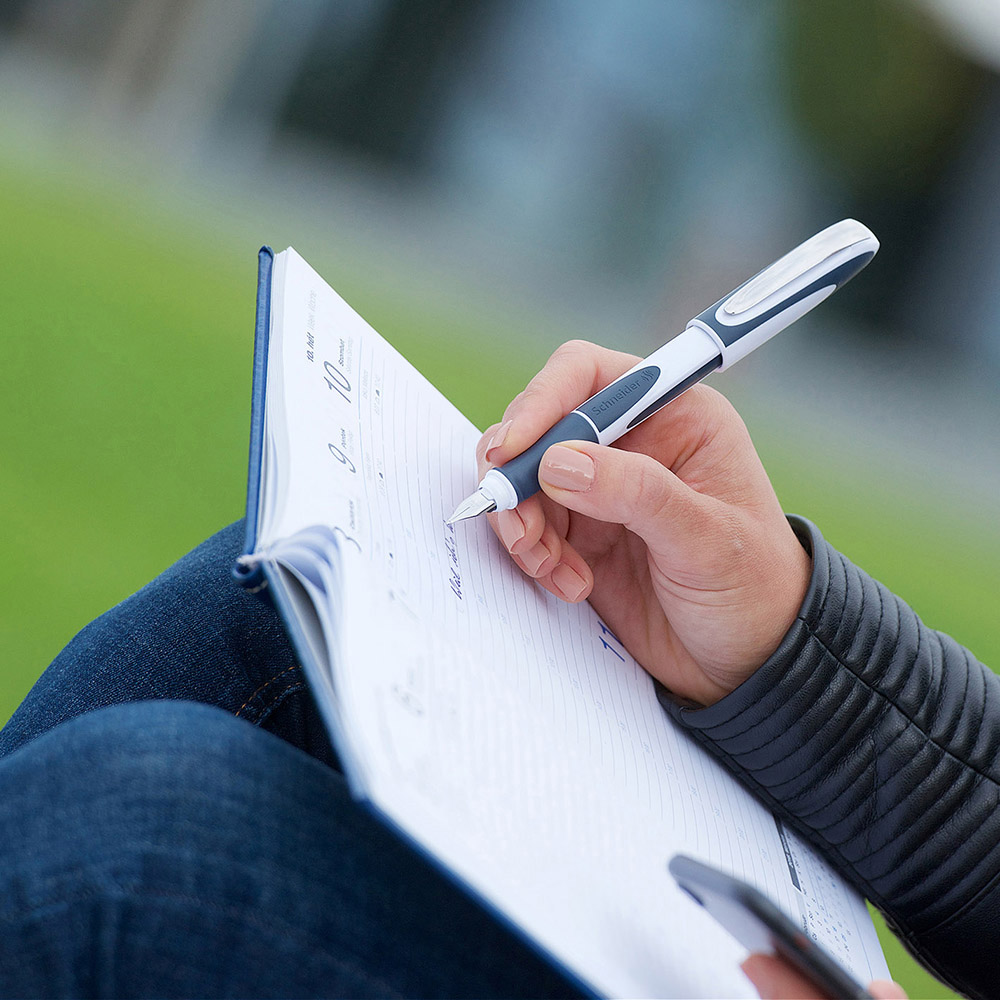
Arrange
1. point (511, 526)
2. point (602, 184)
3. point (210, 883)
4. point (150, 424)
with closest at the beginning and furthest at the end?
point (210, 883)
point (511, 526)
point (150, 424)
point (602, 184)

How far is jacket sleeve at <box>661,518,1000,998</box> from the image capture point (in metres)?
0.56

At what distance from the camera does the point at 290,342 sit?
0.49 metres

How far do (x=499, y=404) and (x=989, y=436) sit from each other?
1.57 metres

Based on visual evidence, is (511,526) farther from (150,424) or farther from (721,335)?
(150,424)

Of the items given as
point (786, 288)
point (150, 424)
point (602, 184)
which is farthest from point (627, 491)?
point (602, 184)

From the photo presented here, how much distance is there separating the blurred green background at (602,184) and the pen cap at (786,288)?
4.48 feet

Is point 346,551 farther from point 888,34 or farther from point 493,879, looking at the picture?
point 888,34

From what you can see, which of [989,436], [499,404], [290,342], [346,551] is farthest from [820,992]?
[989,436]

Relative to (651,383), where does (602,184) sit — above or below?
above

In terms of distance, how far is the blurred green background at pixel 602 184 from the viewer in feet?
6.89

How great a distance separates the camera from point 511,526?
0.56m

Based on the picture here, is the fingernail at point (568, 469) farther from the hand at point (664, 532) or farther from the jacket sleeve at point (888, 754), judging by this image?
the jacket sleeve at point (888, 754)

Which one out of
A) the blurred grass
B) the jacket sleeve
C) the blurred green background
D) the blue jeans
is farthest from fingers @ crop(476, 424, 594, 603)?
the blurred green background

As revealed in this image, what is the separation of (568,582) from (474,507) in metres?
0.09
